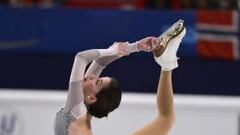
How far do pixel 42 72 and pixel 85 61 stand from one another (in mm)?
3679

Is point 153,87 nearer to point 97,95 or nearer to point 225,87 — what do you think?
point 225,87

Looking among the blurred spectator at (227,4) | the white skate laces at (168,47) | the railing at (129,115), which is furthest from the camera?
the blurred spectator at (227,4)

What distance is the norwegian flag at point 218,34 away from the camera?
687 cm

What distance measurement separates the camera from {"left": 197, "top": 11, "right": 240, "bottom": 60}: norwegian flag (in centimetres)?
687

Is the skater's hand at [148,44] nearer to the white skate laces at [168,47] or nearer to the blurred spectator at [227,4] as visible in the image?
the white skate laces at [168,47]

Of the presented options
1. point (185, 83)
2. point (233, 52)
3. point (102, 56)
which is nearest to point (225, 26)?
point (233, 52)

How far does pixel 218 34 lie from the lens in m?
6.98

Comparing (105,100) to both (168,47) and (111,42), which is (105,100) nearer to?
(168,47)

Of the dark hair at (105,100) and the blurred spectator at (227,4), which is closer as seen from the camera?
the dark hair at (105,100)

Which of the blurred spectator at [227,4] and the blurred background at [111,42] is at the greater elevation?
the blurred spectator at [227,4]

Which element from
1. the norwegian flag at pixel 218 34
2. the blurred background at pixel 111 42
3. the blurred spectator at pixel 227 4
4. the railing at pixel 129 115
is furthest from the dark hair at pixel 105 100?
the blurred spectator at pixel 227 4

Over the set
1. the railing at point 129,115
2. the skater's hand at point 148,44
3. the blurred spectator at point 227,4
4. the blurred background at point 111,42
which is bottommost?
the railing at point 129,115

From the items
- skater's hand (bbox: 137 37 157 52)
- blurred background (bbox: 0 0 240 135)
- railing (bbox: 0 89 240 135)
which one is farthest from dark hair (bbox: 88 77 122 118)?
blurred background (bbox: 0 0 240 135)

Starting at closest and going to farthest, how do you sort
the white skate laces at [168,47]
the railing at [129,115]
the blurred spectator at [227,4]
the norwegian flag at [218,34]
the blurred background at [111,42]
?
the white skate laces at [168,47], the railing at [129,115], the blurred background at [111,42], the norwegian flag at [218,34], the blurred spectator at [227,4]
